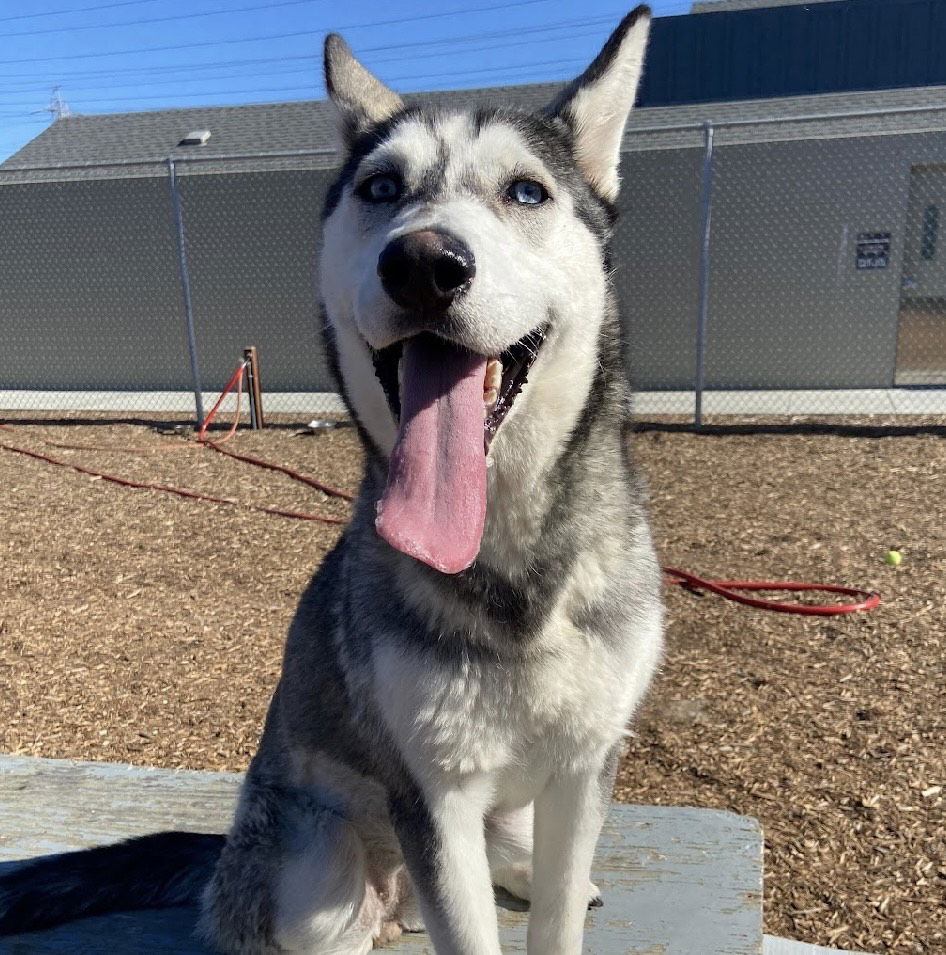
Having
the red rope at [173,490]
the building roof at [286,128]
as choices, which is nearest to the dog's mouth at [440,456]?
the red rope at [173,490]

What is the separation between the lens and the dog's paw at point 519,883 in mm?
2223

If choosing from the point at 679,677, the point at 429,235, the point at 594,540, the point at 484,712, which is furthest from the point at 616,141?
the point at 679,677

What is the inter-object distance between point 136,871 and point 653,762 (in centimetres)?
197

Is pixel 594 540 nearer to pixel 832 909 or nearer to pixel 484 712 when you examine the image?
pixel 484 712

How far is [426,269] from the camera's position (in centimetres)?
149

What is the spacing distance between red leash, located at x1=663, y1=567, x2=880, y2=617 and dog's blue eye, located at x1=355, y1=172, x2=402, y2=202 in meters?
3.38

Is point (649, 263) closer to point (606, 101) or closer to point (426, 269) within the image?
point (606, 101)

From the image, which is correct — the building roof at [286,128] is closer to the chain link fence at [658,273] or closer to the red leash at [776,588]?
the chain link fence at [658,273]

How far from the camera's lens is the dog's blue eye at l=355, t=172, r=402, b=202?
1.83 meters

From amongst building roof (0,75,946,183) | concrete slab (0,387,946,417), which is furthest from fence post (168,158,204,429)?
building roof (0,75,946,183)

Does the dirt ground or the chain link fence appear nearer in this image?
the dirt ground

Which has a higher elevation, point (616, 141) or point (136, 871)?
point (616, 141)

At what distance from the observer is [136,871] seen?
2.17 meters

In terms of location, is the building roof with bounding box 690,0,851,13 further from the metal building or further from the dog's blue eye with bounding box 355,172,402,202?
the dog's blue eye with bounding box 355,172,402,202
